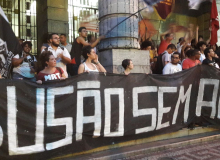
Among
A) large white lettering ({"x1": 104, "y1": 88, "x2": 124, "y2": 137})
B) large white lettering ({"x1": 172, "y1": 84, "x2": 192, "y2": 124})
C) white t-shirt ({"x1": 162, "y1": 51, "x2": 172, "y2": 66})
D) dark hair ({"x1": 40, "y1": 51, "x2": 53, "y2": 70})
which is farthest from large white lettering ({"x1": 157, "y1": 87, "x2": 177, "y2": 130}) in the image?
dark hair ({"x1": 40, "y1": 51, "x2": 53, "y2": 70})

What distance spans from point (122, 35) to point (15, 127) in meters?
3.85

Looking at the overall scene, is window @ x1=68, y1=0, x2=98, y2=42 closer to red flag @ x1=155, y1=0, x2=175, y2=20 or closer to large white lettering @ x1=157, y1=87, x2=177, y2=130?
red flag @ x1=155, y1=0, x2=175, y2=20

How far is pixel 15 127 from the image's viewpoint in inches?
152

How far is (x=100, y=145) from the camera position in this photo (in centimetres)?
472

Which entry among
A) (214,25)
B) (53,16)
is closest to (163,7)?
(214,25)

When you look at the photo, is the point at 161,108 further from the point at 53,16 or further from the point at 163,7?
the point at 163,7

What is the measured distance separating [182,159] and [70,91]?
2.44m

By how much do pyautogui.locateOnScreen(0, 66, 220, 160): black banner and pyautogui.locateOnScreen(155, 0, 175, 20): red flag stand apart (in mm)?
4974

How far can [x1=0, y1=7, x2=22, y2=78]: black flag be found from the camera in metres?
4.31

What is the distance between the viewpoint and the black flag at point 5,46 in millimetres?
4312

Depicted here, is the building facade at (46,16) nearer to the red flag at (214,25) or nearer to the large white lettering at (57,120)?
the red flag at (214,25)

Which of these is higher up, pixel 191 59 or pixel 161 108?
pixel 191 59

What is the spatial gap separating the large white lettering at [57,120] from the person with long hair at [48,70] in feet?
1.19

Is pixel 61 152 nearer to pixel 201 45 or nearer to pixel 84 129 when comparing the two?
pixel 84 129
